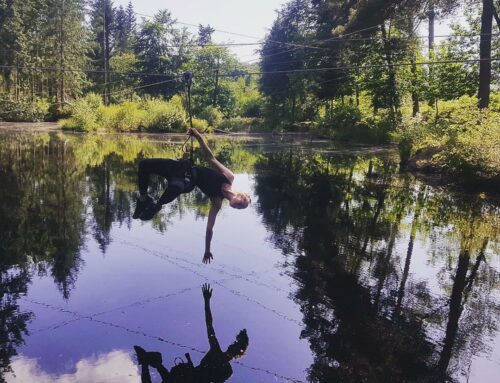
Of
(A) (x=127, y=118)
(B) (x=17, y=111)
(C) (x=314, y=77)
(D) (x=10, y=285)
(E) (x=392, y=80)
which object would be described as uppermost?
(C) (x=314, y=77)

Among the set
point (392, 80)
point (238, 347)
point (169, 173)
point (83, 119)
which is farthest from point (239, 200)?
point (83, 119)

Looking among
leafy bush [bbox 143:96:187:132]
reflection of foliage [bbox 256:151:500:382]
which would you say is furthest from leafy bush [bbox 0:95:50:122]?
reflection of foliage [bbox 256:151:500:382]

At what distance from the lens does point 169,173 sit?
19.0 feet

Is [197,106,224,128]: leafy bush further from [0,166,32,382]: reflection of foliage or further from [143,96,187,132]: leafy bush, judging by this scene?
[0,166,32,382]: reflection of foliage

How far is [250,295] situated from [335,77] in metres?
35.8

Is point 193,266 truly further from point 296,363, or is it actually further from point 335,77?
point 335,77

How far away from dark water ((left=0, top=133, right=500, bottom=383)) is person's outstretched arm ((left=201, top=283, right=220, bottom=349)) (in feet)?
0.20

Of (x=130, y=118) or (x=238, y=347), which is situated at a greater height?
(x=130, y=118)

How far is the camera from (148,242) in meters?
7.18

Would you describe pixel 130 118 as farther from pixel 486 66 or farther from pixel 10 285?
pixel 10 285

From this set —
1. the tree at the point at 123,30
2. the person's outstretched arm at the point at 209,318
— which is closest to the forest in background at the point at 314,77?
the person's outstretched arm at the point at 209,318

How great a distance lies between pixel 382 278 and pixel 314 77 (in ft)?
131

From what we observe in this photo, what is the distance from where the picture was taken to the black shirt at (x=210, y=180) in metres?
5.75

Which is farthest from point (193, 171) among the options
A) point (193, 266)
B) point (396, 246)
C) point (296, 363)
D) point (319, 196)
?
point (319, 196)
